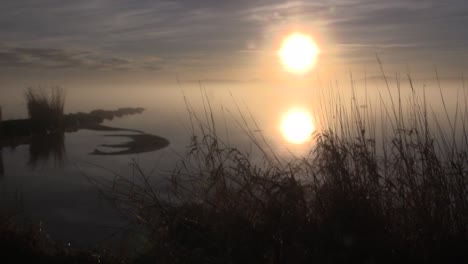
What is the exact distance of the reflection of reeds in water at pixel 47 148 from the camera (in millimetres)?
8672

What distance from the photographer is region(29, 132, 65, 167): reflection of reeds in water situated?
867cm

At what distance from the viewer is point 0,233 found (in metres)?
3.11

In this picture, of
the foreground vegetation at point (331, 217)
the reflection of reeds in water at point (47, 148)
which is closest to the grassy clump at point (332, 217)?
the foreground vegetation at point (331, 217)

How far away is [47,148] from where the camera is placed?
10125 millimetres

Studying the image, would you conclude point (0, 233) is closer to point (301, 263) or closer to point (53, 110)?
point (301, 263)

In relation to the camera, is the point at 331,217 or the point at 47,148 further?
the point at 47,148

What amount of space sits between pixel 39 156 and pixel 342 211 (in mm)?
7715

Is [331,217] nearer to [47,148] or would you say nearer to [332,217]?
[332,217]

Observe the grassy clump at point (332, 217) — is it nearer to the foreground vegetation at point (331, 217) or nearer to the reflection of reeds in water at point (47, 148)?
the foreground vegetation at point (331, 217)

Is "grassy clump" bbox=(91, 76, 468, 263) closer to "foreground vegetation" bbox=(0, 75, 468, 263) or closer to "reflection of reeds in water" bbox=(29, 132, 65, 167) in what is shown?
"foreground vegetation" bbox=(0, 75, 468, 263)

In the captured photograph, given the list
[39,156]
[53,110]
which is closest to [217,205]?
[39,156]

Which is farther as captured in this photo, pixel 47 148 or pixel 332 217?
pixel 47 148

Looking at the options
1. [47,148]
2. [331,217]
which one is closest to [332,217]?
[331,217]

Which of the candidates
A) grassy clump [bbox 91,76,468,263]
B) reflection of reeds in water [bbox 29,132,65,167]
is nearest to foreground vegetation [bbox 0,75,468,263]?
grassy clump [bbox 91,76,468,263]
